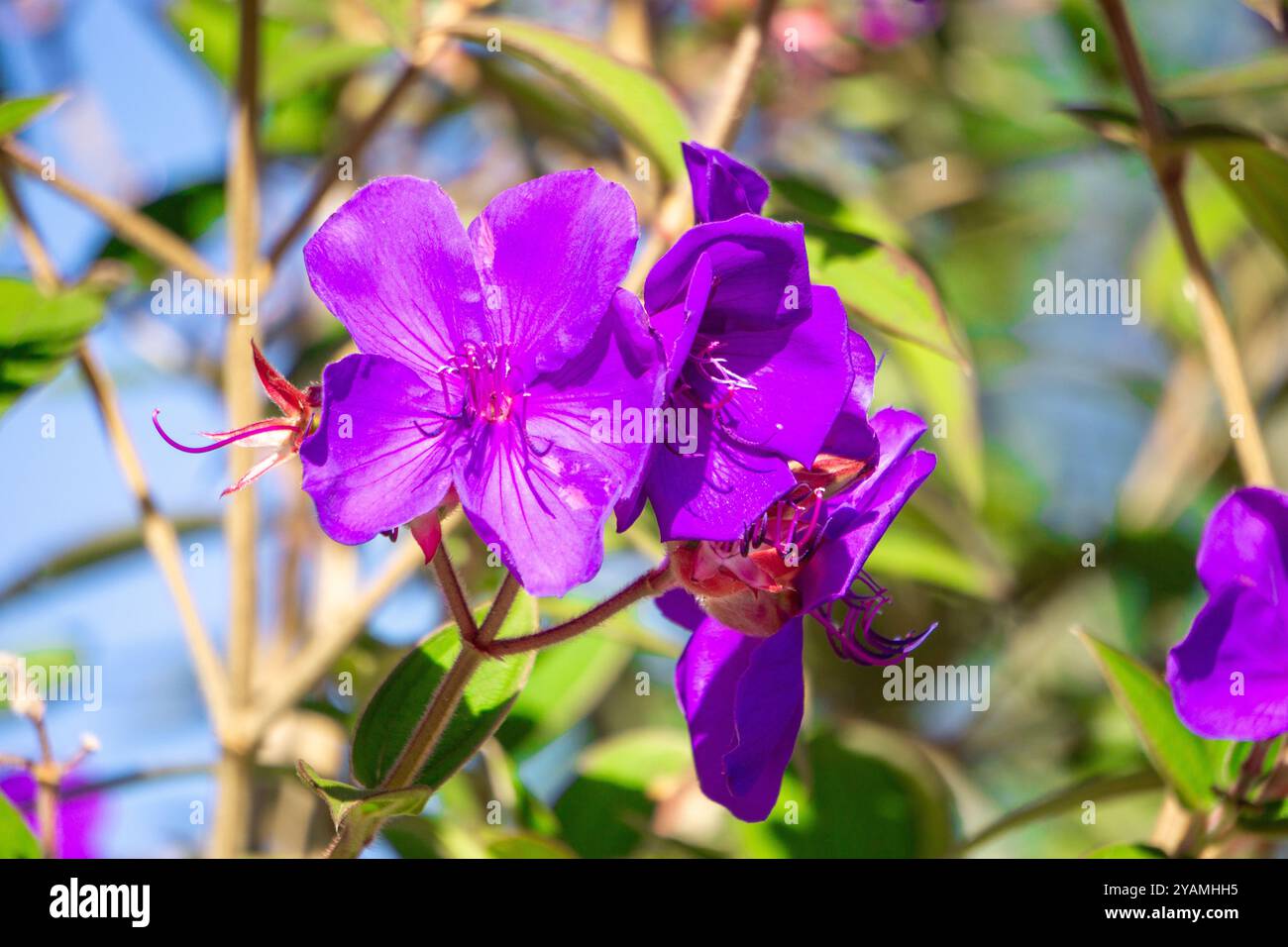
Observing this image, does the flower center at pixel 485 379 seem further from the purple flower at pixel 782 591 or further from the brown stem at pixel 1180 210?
the brown stem at pixel 1180 210

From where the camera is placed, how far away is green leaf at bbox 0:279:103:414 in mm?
1060

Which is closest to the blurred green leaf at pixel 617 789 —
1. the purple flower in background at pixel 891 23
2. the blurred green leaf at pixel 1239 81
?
the blurred green leaf at pixel 1239 81

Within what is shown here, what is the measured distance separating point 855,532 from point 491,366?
0.24 meters

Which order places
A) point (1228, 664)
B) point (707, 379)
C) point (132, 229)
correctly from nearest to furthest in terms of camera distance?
point (707, 379) → point (1228, 664) → point (132, 229)

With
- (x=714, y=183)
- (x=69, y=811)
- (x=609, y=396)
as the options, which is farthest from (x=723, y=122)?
(x=69, y=811)

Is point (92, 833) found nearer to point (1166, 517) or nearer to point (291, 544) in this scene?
A: point (291, 544)

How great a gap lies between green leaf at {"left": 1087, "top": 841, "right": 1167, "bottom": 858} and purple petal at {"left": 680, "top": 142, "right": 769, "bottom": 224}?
558 mm

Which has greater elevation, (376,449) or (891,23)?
(891,23)

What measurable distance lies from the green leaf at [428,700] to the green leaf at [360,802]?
0.16 ft

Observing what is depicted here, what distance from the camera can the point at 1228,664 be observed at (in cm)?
94

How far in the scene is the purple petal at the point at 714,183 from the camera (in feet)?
2.61

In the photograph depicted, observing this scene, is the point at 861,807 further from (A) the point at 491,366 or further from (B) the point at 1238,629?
(A) the point at 491,366

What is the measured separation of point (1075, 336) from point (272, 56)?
223 cm

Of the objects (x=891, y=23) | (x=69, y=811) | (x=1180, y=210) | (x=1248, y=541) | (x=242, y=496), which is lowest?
(x=69, y=811)
